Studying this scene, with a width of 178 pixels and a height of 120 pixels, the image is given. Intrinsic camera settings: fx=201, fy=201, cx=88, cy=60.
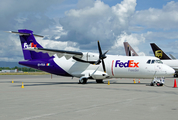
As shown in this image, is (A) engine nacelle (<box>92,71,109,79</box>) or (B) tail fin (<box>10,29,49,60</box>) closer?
(A) engine nacelle (<box>92,71,109,79</box>)

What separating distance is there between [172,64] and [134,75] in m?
26.7

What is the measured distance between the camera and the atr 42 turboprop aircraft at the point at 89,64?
24.3m

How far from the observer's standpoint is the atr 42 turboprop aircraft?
2431 centimetres

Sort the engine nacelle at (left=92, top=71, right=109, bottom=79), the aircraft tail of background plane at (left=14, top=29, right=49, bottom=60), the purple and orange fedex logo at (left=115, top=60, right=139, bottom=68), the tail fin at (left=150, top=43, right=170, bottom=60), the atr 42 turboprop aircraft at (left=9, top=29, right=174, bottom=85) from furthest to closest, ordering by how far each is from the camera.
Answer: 1. the tail fin at (left=150, top=43, right=170, bottom=60)
2. the aircraft tail of background plane at (left=14, top=29, right=49, bottom=60)
3. the engine nacelle at (left=92, top=71, right=109, bottom=79)
4. the purple and orange fedex logo at (left=115, top=60, right=139, bottom=68)
5. the atr 42 turboprop aircraft at (left=9, top=29, right=174, bottom=85)

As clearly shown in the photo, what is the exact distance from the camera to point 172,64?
47531 mm

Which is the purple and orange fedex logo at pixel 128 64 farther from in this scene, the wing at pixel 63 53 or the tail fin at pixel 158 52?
the tail fin at pixel 158 52

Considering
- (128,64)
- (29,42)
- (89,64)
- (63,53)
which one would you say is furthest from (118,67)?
(29,42)

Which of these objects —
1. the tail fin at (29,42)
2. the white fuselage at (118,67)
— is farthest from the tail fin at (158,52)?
the tail fin at (29,42)

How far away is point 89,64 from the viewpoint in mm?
27109

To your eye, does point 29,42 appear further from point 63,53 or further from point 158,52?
point 158,52

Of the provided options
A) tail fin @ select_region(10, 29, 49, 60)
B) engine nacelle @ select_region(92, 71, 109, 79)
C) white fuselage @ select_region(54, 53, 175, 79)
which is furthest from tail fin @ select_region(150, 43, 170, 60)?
tail fin @ select_region(10, 29, 49, 60)

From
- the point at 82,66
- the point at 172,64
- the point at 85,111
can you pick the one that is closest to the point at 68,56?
the point at 82,66

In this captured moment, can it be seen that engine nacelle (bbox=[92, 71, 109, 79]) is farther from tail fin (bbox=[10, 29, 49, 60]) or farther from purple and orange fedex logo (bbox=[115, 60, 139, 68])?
tail fin (bbox=[10, 29, 49, 60])

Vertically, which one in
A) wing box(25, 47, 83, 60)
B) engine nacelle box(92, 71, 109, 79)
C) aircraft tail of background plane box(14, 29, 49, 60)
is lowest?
engine nacelle box(92, 71, 109, 79)
